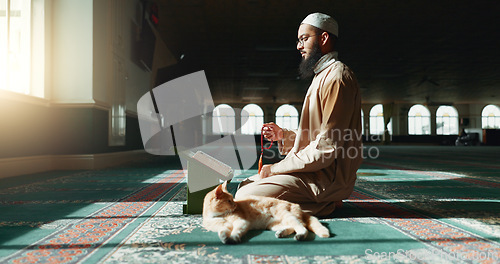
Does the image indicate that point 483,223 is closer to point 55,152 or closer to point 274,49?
point 55,152

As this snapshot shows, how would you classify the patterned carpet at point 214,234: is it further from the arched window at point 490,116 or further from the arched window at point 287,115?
the arched window at point 490,116

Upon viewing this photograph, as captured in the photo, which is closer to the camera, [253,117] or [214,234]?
[214,234]

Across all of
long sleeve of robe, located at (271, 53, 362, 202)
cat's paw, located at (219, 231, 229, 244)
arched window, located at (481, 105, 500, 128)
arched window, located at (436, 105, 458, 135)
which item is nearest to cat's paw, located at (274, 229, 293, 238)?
cat's paw, located at (219, 231, 229, 244)

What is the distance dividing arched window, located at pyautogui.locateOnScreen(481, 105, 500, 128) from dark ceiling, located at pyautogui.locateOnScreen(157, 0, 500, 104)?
778 cm

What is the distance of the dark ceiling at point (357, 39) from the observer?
795 cm

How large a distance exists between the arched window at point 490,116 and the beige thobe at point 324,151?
27241 mm

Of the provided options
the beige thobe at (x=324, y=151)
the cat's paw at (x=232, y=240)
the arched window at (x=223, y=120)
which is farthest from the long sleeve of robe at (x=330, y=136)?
the arched window at (x=223, y=120)

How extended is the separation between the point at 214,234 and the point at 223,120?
23.7 metres

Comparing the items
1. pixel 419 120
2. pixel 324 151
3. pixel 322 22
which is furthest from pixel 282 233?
pixel 419 120

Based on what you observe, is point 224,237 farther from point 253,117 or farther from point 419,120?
point 419,120

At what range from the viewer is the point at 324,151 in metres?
1.92

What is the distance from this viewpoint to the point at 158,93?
9039 mm

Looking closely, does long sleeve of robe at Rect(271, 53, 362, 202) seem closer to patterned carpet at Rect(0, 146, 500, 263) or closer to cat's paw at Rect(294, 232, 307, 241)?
patterned carpet at Rect(0, 146, 500, 263)

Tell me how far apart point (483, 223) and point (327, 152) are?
959mm
